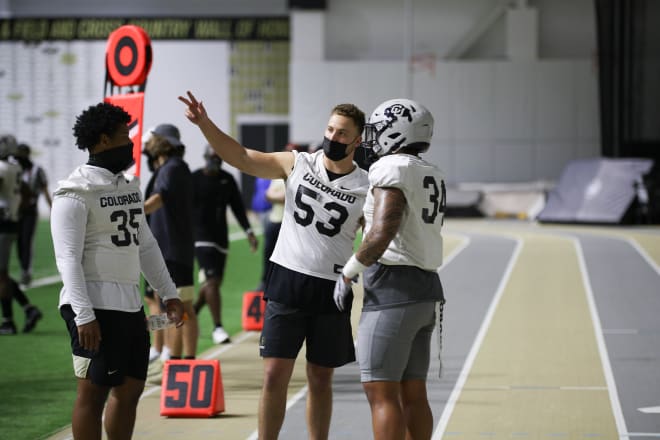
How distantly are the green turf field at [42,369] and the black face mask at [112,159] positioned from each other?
2.81 m

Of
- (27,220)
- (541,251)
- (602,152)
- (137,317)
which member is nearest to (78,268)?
(137,317)

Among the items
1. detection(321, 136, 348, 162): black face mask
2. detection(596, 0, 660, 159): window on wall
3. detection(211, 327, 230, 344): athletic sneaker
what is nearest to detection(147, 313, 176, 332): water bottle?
detection(321, 136, 348, 162): black face mask

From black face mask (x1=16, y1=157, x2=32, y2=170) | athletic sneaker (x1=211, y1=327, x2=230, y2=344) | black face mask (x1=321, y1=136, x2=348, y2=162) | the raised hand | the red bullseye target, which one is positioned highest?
the red bullseye target

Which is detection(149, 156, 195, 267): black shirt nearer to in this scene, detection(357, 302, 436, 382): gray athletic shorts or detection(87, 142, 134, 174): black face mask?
detection(87, 142, 134, 174): black face mask

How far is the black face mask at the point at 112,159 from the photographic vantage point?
17.2ft

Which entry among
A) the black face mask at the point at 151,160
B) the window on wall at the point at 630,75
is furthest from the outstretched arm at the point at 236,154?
the window on wall at the point at 630,75

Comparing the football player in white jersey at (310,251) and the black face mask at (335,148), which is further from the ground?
the black face mask at (335,148)

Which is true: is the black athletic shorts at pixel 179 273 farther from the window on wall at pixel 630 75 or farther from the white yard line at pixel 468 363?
the window on wall at pixel 630 75

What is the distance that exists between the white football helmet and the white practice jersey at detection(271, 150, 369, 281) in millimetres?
493

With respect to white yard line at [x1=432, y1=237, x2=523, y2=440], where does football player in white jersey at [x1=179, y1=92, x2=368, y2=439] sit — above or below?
above

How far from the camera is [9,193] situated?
12180 millimetres

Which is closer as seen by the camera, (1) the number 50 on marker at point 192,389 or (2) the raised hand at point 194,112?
(2) the raised hand at point 194,112

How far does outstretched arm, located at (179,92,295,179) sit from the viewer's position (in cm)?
571

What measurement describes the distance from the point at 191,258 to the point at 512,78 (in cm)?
3604
